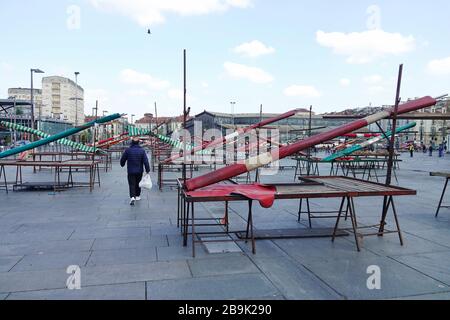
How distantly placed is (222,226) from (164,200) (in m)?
3.44

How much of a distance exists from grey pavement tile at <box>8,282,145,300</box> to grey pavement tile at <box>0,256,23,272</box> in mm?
913

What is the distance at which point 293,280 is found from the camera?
4234mm

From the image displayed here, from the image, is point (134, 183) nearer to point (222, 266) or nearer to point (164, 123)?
point (222, 266)

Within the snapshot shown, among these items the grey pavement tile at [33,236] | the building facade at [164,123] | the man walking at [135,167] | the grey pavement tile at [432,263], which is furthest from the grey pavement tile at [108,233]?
the building facade at [164,123]

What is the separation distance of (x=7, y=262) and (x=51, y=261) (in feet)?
1.77

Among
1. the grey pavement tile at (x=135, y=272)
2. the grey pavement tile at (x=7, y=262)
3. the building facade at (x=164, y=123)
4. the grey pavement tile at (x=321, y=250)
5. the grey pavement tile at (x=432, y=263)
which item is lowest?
the grey pavement tile at (x=7, y=262)

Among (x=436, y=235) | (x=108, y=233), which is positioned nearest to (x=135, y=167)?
(x=108, y=233)

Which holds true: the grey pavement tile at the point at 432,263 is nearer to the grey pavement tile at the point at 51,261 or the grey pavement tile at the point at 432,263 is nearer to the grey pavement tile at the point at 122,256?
the grey pavement tile at the point at 122,256

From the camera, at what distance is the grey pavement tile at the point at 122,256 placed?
484 centimetres

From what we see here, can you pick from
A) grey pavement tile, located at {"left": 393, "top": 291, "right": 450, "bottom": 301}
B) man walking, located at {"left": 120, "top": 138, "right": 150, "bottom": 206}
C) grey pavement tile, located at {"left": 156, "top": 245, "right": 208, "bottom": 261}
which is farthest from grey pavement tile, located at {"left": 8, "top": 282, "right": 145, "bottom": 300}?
man walking, located at {"left": 120, "top": 138, "right": 150, "bottom": 206}

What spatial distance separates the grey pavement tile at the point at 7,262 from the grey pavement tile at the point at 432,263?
16.3 ft

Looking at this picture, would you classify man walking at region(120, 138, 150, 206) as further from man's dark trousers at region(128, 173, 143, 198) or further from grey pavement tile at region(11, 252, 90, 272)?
grey pavement tile at region(11, 252, 90, 272)

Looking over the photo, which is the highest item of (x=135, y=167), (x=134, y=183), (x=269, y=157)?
(x=269, y=157)
